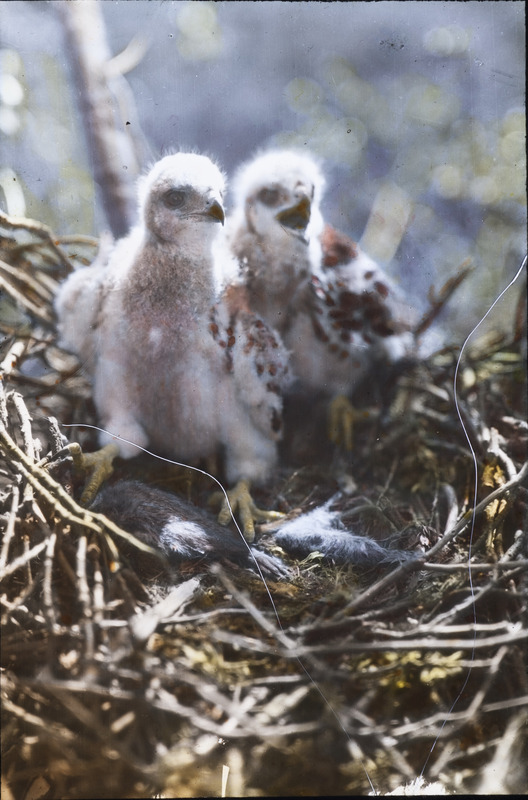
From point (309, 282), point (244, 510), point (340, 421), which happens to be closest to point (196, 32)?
point (309, 282)

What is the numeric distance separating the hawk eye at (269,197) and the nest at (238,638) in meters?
0.38

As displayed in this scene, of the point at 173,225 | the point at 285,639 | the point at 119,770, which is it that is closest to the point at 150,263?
the point at 173,225

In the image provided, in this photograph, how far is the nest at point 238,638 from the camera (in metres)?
1.19

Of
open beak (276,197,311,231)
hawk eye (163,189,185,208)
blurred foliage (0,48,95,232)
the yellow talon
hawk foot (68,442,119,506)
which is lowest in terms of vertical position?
hawk foot (68,442,119,506)

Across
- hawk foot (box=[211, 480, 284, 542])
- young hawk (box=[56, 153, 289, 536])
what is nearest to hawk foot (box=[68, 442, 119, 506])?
young hawk (box=[56, 153, 289, 536])

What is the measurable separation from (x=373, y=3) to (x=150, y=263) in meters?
0.77

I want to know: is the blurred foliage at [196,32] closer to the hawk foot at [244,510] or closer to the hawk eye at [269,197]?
the hawk eye at [269,197]

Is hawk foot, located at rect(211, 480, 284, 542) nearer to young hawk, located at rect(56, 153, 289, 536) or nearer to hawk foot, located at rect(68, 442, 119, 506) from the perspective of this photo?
young hawk, located at rect(56, 153, 289, 536)

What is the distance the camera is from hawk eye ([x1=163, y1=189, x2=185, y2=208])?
1227mm

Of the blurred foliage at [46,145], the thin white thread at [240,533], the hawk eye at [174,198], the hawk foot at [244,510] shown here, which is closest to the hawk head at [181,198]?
the hawk eye at [174,198]

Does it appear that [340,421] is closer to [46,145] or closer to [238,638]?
[238,638]

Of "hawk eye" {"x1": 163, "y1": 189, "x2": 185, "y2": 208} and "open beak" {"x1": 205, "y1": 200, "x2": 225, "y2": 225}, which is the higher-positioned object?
"hawk eye" {"x1": 163, "y1": 189, "x2": 185, "y2": 208}

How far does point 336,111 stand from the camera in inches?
51.4

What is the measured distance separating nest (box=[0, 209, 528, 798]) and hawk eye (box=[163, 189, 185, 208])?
19cm
